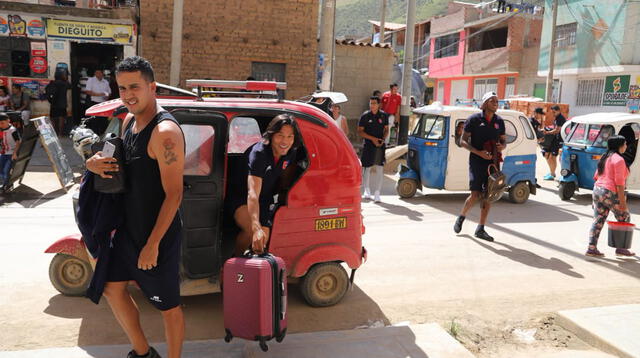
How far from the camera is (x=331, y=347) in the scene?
3.81 m

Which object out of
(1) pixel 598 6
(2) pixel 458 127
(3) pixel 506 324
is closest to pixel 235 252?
(3) pixel 506 324

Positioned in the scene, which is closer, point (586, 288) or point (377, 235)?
point (586, 288)

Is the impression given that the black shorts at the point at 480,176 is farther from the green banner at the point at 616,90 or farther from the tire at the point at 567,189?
the green banner at the point at 616,90

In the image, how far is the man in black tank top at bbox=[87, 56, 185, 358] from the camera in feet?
9.46

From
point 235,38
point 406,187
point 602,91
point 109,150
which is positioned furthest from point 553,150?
point 602,91

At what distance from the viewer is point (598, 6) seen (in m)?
28.9

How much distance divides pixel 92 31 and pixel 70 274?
11237 millimetres

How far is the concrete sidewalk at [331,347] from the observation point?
3607 mm

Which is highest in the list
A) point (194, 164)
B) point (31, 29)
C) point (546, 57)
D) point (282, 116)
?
point (546, 57)

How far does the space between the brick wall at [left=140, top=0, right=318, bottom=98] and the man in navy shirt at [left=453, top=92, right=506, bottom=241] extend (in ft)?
28.8

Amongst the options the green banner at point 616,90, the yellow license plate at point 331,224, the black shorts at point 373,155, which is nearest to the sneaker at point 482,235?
the black shorts at point 373,155

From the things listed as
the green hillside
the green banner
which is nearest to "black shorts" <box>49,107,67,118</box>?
the green banner

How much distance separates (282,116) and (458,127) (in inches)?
242

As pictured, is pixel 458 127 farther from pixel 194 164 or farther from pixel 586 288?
pixel 194 164
